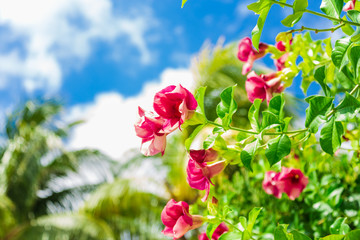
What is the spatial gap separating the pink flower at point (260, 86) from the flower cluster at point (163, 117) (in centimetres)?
24

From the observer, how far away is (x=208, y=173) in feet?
1.93

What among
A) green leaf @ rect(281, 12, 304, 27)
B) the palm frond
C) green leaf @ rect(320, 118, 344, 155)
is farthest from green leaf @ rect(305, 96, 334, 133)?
the palm frond

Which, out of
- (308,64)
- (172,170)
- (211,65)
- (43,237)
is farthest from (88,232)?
(308,64)

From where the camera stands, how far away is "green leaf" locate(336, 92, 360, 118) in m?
0.52

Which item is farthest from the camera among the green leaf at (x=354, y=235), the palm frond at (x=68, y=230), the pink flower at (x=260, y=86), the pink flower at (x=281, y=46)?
the palm frond at (x=68, y=230)

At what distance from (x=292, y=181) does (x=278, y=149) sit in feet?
1.58

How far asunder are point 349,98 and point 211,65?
4933 millimetres

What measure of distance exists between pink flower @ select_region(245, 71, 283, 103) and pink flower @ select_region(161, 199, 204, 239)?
10.7 inches

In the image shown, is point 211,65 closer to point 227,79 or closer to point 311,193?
point 227,79

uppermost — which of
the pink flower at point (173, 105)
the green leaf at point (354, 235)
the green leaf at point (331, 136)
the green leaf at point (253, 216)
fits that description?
the pink flower at point (173, 105)

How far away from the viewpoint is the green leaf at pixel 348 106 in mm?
521

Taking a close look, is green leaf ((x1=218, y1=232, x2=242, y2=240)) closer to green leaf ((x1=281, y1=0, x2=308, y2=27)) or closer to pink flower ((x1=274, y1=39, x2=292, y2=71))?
green leaf ((x1=281, y1=0, x2=308, y2=27))

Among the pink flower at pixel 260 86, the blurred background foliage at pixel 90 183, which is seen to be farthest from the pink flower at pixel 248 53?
the blurred background foliage at pixel 90 183

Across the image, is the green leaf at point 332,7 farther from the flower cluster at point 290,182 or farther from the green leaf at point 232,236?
the flower cluster at point 290,182
